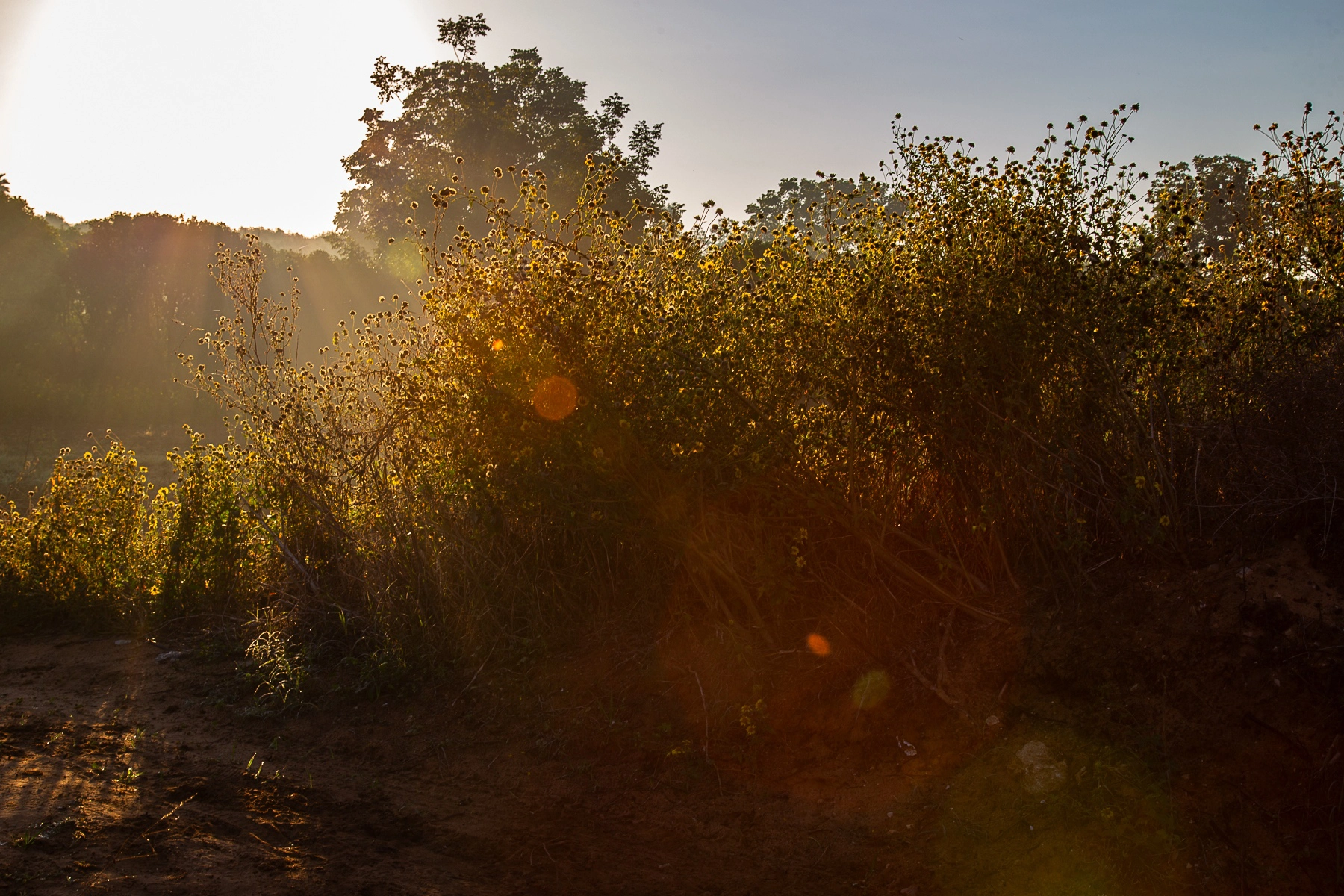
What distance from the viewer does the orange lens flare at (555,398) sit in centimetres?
454

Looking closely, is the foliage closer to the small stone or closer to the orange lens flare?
the orange lens flare

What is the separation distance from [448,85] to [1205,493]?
29.3m

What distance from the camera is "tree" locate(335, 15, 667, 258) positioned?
2850 centimetres

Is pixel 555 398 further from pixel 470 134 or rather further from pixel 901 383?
pixel 470 134

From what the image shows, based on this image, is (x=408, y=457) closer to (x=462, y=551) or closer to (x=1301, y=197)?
(x=462, y=551)

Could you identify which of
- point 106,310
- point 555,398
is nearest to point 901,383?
point 555,398

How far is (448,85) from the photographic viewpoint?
2967cm

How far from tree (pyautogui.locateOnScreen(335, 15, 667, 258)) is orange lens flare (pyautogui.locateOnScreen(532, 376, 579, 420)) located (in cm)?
2316

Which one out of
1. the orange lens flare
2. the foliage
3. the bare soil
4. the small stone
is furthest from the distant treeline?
the small stone

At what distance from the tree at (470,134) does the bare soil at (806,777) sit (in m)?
23.4

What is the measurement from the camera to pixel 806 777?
4.31 meters

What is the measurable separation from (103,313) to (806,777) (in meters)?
23.2

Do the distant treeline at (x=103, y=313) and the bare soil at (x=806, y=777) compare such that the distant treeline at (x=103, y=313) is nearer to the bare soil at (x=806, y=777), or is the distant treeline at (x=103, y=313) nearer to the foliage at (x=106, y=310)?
the foliage at (x=106, y=310)

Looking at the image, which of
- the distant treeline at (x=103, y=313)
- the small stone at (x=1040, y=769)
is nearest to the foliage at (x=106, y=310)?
the distant treeline at (x=103, y=313)
